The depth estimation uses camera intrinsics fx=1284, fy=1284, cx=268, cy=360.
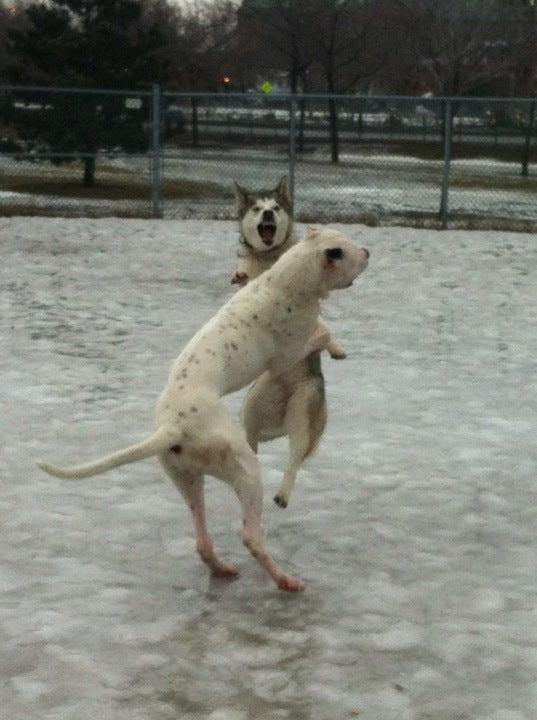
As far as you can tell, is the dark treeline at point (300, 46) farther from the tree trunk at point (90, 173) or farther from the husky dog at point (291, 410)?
the husky dog at point (291, 410)

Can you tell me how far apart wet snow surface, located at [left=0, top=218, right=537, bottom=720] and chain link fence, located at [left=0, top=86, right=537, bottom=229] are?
10.4 meters

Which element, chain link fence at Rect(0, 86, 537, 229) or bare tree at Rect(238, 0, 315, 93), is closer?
chain link fence at Rect(0, 86, 537, 229)

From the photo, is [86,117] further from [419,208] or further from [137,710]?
[137,710]

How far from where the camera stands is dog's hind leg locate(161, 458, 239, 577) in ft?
15.9

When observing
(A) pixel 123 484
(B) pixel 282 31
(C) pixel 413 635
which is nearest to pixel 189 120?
(B) pixel 282 31

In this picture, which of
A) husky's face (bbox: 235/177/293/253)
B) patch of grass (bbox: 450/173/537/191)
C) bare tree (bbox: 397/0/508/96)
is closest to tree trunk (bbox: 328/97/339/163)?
patch of grass (bbox: 450/173/537/191)

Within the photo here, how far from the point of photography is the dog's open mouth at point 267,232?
231 inches

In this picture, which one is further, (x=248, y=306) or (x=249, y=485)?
(x=248, y=306)

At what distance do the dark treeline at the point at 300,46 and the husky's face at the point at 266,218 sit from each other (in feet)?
70.5

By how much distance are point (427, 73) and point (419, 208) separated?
19607mm

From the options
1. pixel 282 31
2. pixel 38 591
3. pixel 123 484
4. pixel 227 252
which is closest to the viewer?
pixel 38 591

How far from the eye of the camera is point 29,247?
54.6ft

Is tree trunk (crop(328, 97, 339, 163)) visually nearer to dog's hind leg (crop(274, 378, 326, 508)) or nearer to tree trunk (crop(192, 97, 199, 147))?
tree trunk (crop(192, 97, 199, 147))

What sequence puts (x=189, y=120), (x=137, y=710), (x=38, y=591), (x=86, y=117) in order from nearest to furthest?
(x=137, y=710), (x=38, y=591), (x=86, y=117), (x=189, y=120)
